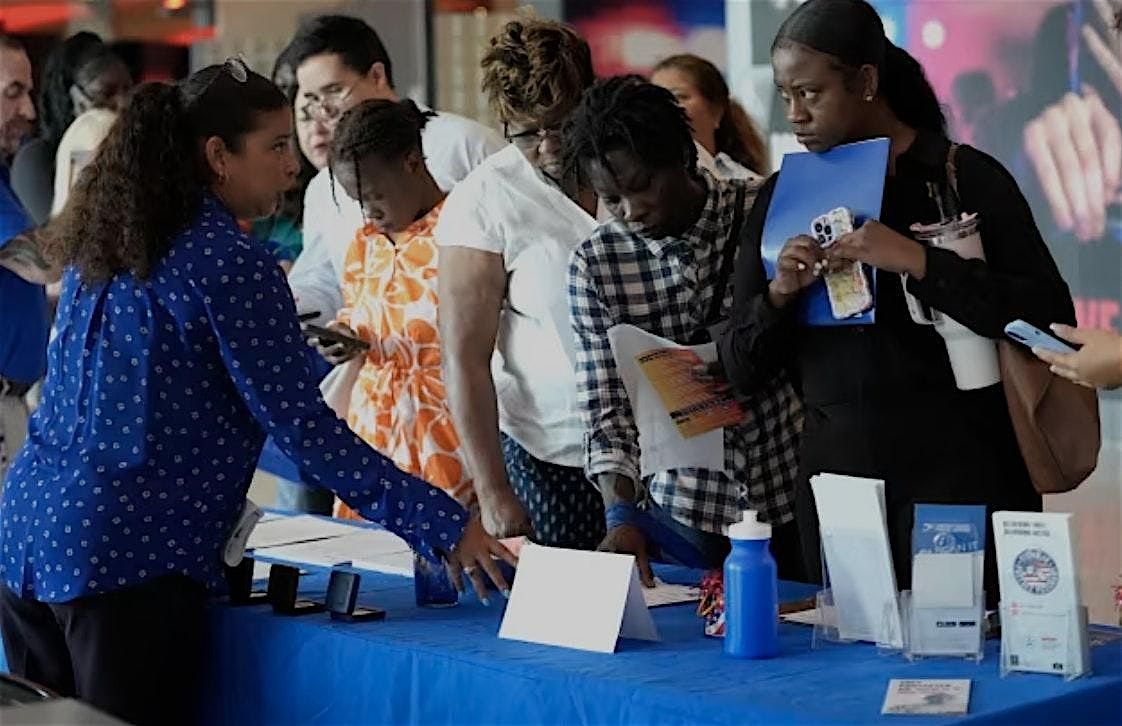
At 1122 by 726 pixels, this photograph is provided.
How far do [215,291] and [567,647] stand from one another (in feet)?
2.07

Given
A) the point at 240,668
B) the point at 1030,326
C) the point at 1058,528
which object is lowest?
the point at 240,668

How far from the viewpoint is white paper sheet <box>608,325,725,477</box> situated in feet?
8.07

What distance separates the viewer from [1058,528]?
184 cm

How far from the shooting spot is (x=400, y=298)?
10.3ft

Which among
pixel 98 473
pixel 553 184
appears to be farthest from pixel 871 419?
pixel 98 473

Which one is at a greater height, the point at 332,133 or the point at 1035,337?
the point at 332,133

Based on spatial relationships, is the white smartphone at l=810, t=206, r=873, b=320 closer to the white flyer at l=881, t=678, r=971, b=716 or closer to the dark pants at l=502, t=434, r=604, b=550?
the white flyer at l=881, t=678, r=971, b=716

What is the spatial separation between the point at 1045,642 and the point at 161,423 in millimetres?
1107

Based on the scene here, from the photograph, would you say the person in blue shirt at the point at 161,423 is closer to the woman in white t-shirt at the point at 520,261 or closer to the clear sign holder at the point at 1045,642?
the woman in white t-shirt at the point at 520,261

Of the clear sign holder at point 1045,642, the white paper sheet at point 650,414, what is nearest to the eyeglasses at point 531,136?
the white paper sheet at point 650,414

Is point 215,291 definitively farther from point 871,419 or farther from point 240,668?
point 871,419

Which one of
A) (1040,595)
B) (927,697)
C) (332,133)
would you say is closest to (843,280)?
(1040,595)

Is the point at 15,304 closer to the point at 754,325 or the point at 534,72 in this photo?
the point at 534,72

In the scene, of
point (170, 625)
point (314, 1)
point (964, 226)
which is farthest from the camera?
point (314, 1)
